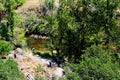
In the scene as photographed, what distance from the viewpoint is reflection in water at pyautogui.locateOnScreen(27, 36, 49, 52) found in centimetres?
5561

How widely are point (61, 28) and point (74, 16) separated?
87.3 inches

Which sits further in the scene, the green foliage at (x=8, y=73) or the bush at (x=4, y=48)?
the bush at (x=4, y=48)

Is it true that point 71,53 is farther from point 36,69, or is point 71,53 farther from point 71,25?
point 36,69

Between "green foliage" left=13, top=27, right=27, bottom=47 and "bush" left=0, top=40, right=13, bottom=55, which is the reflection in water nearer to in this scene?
"green foliage" left=13, top=27, right=27, bottom=47

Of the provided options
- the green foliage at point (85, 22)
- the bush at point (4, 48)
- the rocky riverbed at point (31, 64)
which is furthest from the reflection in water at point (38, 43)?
the green foliage at point (85, 22)

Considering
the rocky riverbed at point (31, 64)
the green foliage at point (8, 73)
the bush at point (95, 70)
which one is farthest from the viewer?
the rocky riverbed at point (31, 64)

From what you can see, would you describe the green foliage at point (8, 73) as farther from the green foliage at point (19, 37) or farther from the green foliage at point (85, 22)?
the green foliage at point (19, 37)

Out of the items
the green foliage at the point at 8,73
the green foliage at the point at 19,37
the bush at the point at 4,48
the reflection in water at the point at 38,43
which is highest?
the green foliage at the point at 8,73

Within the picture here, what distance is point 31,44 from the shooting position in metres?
57.4

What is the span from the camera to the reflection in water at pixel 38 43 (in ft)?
182

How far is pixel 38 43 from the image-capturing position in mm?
57875

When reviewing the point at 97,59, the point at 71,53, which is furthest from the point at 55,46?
the point at 97,59

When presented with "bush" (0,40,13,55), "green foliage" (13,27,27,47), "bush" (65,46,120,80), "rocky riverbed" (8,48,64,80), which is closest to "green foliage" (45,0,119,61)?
"rocky riverbed" (8,48,64,80)

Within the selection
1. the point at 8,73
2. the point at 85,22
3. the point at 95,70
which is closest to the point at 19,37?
the point at 85,22
